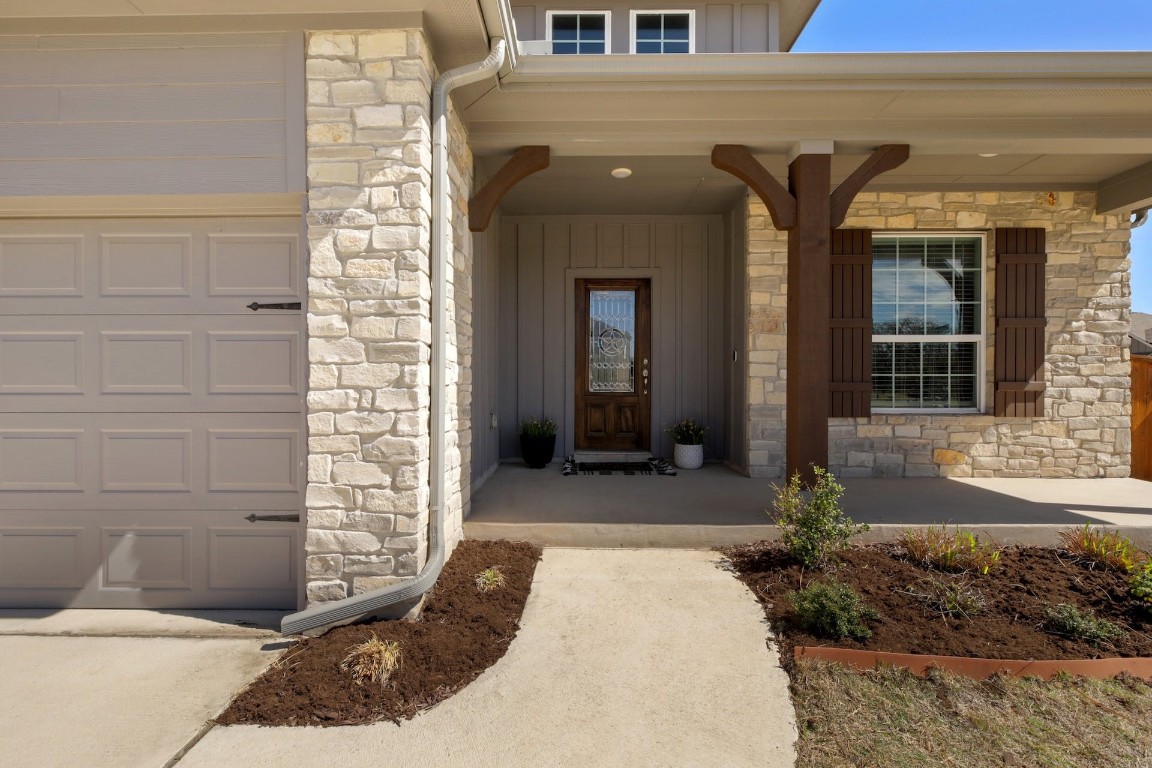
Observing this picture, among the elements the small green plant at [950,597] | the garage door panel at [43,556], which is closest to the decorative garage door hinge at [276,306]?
the garage door panel at [43,556]

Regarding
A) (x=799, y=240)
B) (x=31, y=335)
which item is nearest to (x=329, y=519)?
(x=31, y=335)

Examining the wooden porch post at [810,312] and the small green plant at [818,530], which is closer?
the small green plant at [818,530]

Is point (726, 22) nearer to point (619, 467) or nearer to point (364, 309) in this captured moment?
point (619, 467)

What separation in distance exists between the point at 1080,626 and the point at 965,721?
3.16ft

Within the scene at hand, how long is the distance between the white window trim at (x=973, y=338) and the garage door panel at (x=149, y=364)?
4937 millimetres

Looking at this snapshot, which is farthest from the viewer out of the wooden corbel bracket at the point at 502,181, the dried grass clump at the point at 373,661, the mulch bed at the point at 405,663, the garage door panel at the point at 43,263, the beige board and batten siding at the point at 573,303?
the beige board and batten siding at the point at 573,303

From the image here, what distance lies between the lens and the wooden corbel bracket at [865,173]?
3.99 meters

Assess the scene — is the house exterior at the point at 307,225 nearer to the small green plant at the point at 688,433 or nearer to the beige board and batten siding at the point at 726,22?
the beige board and batten siding at the point at 726,22

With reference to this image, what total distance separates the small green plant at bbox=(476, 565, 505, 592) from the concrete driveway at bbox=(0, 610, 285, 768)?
0.95 m

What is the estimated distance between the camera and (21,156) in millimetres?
3008

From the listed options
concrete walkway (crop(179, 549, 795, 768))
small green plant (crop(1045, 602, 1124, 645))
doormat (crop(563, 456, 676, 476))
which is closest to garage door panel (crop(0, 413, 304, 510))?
concrete walkway (crop(179, 549, 795, 768))

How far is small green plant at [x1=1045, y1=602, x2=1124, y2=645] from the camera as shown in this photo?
2.68 metres

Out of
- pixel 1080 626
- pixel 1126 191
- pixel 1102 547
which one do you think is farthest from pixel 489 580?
pixel 1126 191

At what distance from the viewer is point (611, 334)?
6.57 meters
